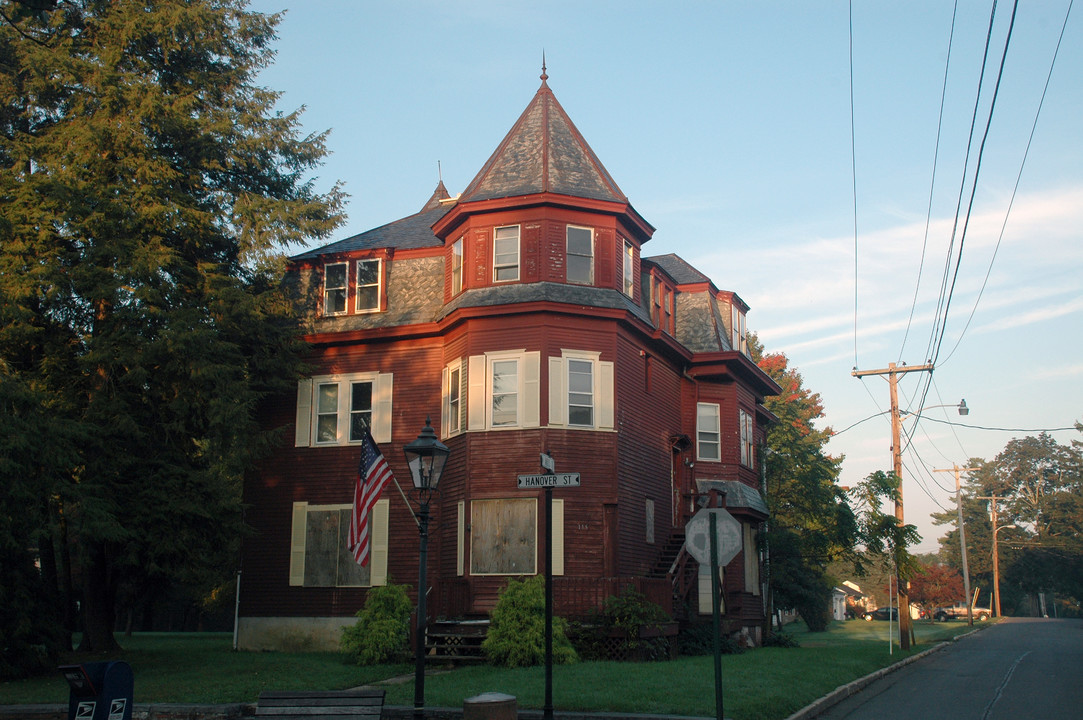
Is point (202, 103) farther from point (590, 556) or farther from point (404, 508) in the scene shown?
point (590, 556)

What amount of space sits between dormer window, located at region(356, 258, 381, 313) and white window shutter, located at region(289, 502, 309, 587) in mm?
5637

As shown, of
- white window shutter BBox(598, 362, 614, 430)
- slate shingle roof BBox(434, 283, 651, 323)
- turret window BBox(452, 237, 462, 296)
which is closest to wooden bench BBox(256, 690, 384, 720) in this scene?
white window shutter BBox(598, 362, 614, 430)

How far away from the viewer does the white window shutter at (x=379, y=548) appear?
80.7 ft

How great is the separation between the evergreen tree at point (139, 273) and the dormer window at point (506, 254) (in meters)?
4.79

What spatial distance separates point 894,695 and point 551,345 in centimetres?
1025

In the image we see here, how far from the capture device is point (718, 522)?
10812 mm

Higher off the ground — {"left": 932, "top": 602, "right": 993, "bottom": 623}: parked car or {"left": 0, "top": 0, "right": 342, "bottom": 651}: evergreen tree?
{"left": 0, "top": 0, "right": 342, "bottom": 651}: evergreen tree

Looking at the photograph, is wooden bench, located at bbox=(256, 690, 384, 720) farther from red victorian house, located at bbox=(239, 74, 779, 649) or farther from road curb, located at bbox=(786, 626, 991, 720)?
red victorian house, located at bbox=(239, 74, 779, 649)

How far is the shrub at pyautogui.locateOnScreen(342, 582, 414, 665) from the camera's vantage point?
19.8 meters

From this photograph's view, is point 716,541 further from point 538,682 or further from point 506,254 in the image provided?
point 506,254

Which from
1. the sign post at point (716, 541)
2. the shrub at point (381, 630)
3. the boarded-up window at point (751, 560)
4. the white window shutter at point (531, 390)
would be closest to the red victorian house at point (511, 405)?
the white window shutter at point (531, 390)

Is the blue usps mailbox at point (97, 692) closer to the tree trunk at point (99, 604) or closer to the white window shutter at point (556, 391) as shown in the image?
the white window shutter at point (556, 391)

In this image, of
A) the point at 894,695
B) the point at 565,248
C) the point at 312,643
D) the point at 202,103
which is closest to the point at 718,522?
the point at 894,695

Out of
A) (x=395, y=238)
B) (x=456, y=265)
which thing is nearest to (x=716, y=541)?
(x=456, y=265)
